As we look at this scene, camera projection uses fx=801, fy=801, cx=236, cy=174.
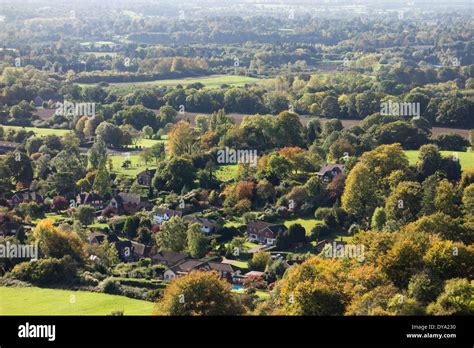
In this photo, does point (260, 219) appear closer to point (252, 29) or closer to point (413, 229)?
point (413, 229)

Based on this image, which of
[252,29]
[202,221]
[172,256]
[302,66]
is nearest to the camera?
[172,256]

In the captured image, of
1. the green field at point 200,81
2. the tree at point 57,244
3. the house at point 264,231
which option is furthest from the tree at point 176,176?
the green field at point 200,81

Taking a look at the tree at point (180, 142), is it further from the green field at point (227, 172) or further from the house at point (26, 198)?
the house at point (26, 198)

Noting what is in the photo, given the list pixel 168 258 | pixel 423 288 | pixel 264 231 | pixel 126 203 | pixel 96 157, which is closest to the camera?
pixel 423 288

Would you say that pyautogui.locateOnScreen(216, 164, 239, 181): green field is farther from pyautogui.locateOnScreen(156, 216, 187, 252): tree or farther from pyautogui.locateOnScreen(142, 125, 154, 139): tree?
pyautogui.locateOnScreen(142, 125, 154, 139): tree

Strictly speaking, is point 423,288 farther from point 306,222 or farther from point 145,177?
point 145,177

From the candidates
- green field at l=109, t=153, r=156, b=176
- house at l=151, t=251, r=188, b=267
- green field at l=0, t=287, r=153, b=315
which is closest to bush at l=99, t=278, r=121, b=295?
green field at l=0, t=287, r=153, b=315

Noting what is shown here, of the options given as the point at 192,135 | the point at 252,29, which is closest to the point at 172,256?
the point at 192,135

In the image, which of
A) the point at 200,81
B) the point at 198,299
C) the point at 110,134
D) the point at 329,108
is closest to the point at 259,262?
the point at 198,299
